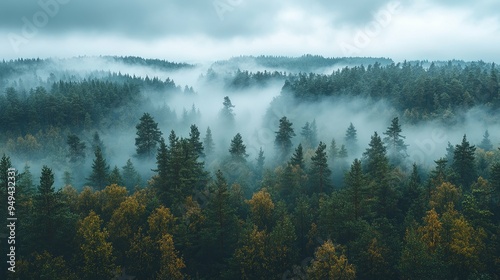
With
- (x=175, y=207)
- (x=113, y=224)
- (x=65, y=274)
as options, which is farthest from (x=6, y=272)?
(x=175, y=207)

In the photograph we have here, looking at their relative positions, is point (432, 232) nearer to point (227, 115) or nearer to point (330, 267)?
point (330, 267)

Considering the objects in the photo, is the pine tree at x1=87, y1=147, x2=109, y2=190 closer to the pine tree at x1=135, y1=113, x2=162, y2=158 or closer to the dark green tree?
the pine tree at x1=135, y1=113, x2=162, y2=158

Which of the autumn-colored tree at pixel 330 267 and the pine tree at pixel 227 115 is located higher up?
the pine tree at pixel 227 115

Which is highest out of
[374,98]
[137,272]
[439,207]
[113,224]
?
[374,98]

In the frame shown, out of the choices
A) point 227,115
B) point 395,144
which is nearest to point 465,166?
point 395,144

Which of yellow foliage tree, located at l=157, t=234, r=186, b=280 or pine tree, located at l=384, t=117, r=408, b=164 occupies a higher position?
pine tree, located at l=384, t=117, r=408, b=164

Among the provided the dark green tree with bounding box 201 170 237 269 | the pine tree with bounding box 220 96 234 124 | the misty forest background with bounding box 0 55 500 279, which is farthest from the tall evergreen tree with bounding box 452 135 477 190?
the pine tree with bounding box 220 96 234 124

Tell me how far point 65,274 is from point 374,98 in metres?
129

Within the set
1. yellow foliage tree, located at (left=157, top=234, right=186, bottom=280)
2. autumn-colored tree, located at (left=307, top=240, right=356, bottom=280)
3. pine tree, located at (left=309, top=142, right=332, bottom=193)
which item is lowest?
yellow foliage tree, located at (left=157, top=234, right=186, bottom=280)

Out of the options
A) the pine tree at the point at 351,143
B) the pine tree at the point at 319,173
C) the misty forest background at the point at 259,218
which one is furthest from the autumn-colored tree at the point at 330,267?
the pine tree at the point at 351,143

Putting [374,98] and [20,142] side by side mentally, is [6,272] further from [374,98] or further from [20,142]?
[374,98]

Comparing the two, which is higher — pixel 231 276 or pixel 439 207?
pixel 439 207

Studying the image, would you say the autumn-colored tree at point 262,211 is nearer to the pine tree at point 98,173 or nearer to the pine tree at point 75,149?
the pine tree at point 98,173

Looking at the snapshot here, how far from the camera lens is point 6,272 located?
42906 mm
